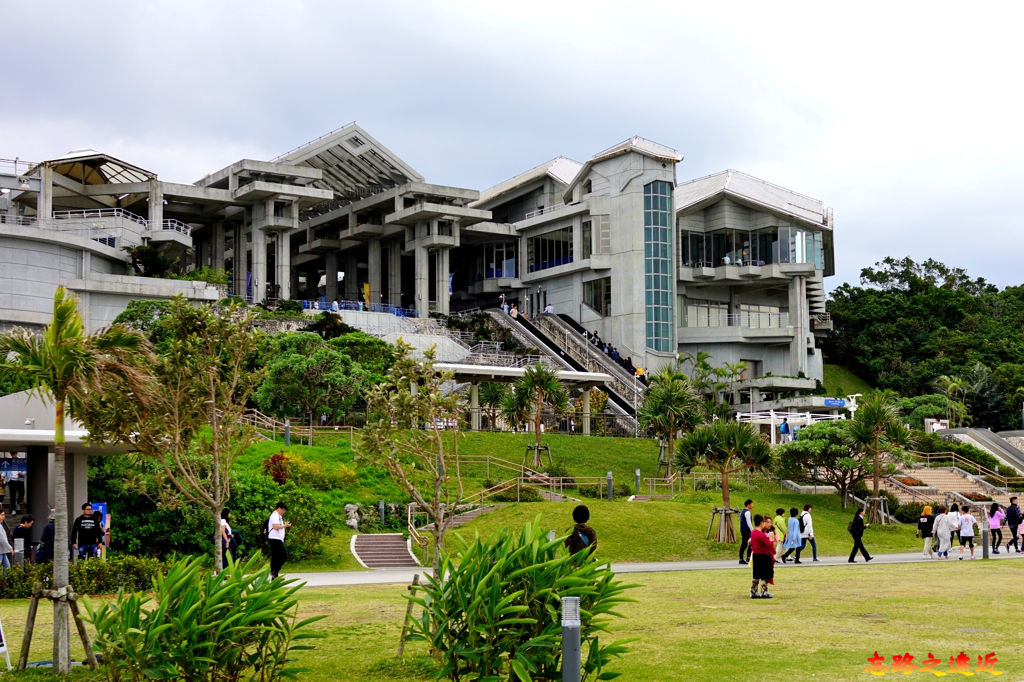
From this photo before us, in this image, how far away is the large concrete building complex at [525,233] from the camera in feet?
223

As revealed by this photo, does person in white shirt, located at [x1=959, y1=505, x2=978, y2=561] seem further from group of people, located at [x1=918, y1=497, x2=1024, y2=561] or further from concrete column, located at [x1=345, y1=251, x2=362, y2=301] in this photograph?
concrete column, located at [x1=345, y1=251, x2=362, y2=301]

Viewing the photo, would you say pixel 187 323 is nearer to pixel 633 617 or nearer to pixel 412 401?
pixel 412 401

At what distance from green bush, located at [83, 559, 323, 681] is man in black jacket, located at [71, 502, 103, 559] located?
1119 centimetres

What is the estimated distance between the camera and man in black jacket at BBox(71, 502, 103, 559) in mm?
20328

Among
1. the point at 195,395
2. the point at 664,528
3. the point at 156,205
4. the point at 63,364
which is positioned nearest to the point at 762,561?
the point at 195,395

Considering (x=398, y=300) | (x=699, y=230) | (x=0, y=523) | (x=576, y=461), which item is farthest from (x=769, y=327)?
(x=0, y=523)

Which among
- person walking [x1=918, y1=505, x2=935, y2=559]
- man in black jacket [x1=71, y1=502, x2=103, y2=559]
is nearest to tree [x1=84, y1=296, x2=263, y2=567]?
man in black jacket [x1=71, y1=502, x2=103, y2=559]

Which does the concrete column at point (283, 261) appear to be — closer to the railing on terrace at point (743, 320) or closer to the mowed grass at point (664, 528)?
the railing on terrace at point (743, 320)

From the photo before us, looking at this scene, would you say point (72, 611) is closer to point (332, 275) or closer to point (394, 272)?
point (394, 272)

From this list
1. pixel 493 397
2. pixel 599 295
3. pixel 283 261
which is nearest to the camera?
pixel 493 397

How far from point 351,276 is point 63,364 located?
76959 mm

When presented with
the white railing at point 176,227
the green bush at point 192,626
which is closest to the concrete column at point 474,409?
the white railing at point 176,227

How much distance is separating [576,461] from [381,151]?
36751 millimetres

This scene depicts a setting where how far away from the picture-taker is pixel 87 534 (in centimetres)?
2036
